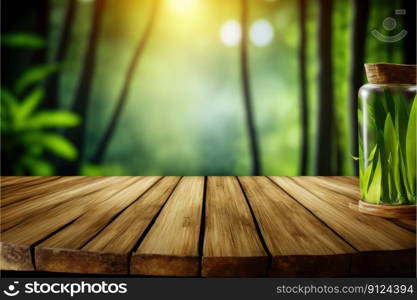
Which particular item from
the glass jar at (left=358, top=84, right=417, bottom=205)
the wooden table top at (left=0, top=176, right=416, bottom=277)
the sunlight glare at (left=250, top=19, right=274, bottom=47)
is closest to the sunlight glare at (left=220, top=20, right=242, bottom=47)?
the sunlight glare at (left=250, top=19, right=274, bottom=47)

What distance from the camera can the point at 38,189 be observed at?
4.15 feet

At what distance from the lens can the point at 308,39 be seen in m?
3.61

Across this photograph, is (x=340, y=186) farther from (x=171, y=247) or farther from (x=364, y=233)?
(x=171, y=247)

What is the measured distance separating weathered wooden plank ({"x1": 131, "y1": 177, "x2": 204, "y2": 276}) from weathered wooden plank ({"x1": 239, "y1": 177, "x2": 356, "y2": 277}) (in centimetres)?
12

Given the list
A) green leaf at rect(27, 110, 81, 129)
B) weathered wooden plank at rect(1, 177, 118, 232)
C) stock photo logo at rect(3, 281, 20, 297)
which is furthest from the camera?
green leaf at rect(27, 110, 81, 129)

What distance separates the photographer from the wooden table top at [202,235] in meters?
0.59

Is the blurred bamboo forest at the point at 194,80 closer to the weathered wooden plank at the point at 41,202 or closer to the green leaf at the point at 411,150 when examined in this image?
the weathered wooden plank at the point at 41,202

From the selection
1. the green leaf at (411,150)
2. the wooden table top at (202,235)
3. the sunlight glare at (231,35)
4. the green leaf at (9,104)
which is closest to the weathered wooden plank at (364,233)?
the wooden table top at (202,235)

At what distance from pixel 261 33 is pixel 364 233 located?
10.4 feet

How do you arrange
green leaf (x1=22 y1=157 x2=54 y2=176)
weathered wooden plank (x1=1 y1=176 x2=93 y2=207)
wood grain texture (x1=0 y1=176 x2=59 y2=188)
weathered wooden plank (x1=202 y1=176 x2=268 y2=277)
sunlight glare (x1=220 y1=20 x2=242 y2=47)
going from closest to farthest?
weathered wooden plank (x1=202 y1=176 x2=268 y2=277)
weathered wooden plank (x1=1 y1=176 x2=93 y2=207)
wood grain texture (x1=0 y1=176 x2=59 y2=188)
green leaf (x1=22 y1=157 x2=54 y2=176)
sunlight glare (x1=220 y1=20 x2=242 y2=47)

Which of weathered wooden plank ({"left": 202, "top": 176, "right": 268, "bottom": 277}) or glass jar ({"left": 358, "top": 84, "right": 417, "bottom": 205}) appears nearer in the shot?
weathered wooden plank ({"left": 202, "top": 176, "right": 268, "bottom": 277})

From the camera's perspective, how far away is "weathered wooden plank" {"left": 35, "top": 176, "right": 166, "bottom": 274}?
0.60m

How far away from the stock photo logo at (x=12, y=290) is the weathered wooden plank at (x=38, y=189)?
35 cm

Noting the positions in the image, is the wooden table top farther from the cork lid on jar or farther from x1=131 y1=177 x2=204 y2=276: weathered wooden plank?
the cork lid on jar
